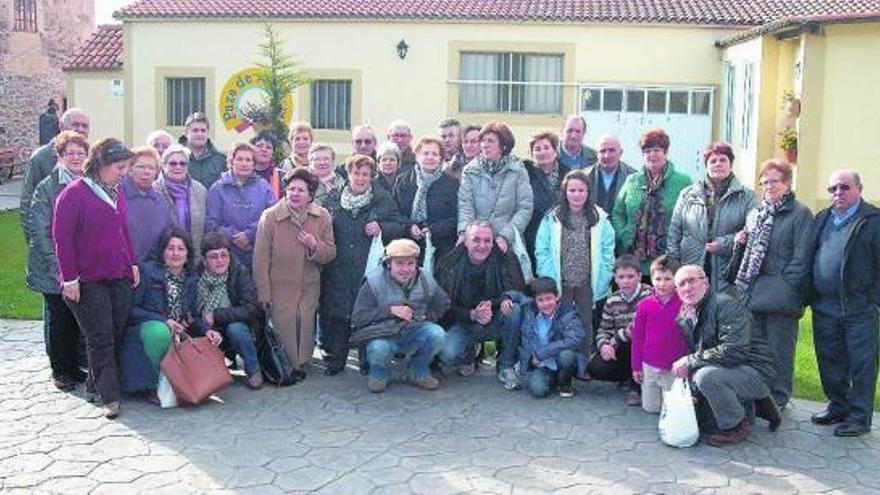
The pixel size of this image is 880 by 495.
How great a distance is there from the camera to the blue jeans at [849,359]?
19.7 feet

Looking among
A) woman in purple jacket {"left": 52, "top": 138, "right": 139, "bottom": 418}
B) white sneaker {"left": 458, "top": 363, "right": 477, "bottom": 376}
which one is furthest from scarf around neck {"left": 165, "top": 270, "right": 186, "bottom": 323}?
white sneaker {"left": 458, "top": 363, "right": 477, "bottom": 376}

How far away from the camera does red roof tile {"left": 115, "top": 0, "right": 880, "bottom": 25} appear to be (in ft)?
62.9

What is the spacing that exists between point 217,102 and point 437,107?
476 cm

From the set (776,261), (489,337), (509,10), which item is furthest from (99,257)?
(509,10)

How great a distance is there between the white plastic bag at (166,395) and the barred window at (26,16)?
25052 mm

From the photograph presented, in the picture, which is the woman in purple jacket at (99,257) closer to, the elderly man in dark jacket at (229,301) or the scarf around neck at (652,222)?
the elderly man in dark jacket at (229,301)

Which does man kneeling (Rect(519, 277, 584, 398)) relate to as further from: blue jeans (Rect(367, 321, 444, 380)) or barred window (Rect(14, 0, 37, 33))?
barred window (Rect(14, 0, 37, 33))

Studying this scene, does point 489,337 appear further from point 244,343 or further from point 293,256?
point 244,343

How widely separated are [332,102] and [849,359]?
1546 centimetres

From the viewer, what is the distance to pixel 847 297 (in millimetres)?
5973

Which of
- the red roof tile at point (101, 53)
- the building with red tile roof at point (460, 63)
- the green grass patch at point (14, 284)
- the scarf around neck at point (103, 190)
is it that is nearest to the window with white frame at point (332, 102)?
the building with red tile roof at point (460, 63)

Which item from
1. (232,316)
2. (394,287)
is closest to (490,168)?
(394,287)

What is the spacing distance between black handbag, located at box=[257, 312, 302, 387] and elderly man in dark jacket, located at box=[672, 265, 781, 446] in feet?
9.18

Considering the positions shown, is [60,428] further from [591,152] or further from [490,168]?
[591,152]
